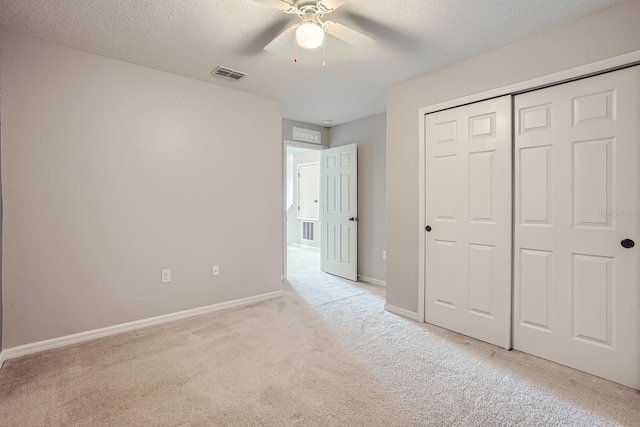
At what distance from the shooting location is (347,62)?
9.14 ft

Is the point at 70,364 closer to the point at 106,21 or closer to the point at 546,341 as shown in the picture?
the point at 106,21

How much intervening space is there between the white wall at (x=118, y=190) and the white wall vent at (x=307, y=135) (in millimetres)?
1125

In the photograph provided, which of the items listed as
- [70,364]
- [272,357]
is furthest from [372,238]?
[70,364]

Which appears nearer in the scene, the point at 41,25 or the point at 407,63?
the point at 41,25

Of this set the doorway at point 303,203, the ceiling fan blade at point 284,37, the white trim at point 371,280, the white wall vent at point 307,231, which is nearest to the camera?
the ceiling fan blade at point 284,37

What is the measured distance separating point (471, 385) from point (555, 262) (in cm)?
109

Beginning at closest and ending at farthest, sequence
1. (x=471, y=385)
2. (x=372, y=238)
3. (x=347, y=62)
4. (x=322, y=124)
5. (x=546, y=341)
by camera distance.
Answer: (x=471, y=385) → (x=546, y=341) → (x=347, y=62) → (x=372, y=238) → (x=322, y=124)

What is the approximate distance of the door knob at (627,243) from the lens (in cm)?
196

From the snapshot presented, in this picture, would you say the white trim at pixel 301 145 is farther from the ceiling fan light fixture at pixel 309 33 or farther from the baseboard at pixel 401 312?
the ceiling fan light fixture at pixel 309 33

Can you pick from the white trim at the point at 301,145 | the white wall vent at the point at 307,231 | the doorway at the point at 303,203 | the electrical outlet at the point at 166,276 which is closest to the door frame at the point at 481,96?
the white trim at the point at 301,145

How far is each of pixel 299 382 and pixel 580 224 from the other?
219 centimetres

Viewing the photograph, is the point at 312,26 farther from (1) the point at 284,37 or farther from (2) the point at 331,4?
(1) the point at 284,37

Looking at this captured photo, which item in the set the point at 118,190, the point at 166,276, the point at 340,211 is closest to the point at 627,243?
the point at 340,211

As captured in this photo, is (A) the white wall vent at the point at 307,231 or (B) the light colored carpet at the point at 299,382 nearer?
(B) the light colored carpet at the point at 299,382
